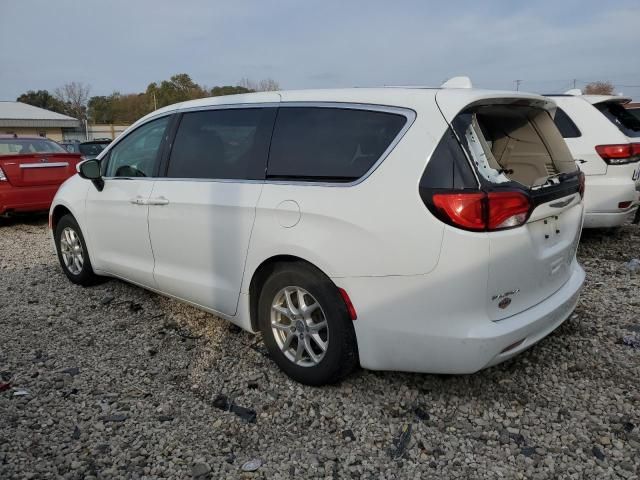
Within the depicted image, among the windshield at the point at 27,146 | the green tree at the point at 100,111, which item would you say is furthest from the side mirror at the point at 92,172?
the green tree at the point at 100,111

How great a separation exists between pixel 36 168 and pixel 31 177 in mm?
162

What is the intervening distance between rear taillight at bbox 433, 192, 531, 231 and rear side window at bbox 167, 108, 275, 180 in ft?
4.02

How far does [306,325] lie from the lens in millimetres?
2900

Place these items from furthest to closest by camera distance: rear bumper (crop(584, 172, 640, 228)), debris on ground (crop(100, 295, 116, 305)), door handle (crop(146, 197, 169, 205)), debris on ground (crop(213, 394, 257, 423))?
rear bumper (crop(584, 172, 640, 228))
debris on ground (crop(100, 295, 116, 305))
door handle (crop(146, 197, 169, 205))
debris on ground (crop(213, 394, 257, 423))

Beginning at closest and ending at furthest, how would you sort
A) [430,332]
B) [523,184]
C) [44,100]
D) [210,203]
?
[430,332]
[523,184]
[210,203]
[44,100]

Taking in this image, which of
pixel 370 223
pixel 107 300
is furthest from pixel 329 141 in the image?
pixel 107 300

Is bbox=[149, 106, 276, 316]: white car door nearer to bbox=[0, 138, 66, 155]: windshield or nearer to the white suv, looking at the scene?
the white suv

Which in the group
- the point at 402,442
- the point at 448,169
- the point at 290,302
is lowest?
the point at 402,442

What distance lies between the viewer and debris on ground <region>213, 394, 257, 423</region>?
9.13ft

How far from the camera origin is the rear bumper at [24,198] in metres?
7.42

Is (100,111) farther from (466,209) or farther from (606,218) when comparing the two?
(466,209)

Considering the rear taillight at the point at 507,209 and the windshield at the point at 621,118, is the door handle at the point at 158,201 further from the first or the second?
the windshield at the point at 621,118

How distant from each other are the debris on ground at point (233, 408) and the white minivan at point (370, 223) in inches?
14.1

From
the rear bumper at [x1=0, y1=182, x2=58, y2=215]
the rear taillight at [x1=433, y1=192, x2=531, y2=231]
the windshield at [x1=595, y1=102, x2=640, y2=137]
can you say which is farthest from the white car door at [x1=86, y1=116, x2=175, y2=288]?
the windshield at [x1=595, y1=102, x2=640, y2=137]
